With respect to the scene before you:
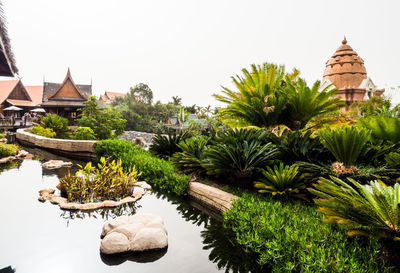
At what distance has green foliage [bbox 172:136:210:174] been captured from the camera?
5453mm

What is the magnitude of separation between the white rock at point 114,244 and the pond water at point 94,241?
0.24 ft

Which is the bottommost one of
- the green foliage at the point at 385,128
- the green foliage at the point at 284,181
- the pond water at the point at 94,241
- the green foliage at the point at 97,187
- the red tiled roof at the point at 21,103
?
the pond water at the point at 94,241

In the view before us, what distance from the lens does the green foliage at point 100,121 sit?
1093cm

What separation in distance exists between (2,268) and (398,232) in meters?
3.75

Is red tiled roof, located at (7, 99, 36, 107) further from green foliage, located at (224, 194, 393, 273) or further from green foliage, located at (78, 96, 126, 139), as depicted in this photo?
green foliage, located at (224, 194, 393, 273)

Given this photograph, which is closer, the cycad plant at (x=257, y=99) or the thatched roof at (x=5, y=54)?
the thatched roof at (x=5, y=54)

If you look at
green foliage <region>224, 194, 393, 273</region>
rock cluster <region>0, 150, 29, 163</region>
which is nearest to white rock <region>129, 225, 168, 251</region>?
green foliage <region>224, 194, 393, 273</region>

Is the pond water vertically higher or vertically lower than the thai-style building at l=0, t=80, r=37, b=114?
lower

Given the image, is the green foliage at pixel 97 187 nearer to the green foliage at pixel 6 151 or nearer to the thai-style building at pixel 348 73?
the green foliage at pixel 6 151

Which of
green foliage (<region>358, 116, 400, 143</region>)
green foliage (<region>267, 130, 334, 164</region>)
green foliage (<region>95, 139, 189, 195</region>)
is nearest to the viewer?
green foliage (<region>358, 116, 400, 143</region>)

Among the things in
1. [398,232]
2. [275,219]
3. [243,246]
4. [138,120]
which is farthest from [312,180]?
[138,120]

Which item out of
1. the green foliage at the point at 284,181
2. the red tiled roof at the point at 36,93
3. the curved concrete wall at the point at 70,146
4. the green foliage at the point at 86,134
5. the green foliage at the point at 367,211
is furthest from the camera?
the red tiled roof at the point at 36,93

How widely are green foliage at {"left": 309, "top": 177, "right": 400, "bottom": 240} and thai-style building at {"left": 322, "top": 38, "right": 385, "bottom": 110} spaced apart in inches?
662

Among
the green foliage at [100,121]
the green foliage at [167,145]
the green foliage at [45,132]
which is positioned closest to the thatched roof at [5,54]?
the green foliage at [167,145]
